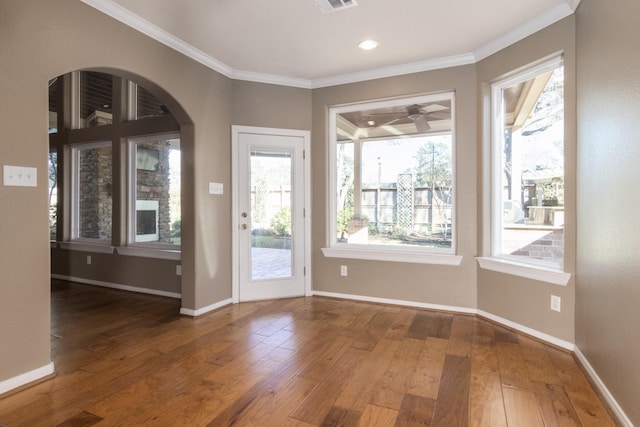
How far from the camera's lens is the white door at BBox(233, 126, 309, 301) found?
3.93 m

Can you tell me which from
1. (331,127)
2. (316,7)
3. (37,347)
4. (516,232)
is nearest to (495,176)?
(516,232)

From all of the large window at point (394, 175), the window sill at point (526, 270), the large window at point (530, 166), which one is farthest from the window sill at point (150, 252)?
the large window at point (530, 166)

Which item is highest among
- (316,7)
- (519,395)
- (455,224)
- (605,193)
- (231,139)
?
(316,7)

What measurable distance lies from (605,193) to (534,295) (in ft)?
3.95

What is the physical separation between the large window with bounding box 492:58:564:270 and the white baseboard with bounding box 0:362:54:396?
3701 millimetres

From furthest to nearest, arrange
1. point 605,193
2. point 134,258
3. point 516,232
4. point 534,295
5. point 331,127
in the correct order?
1. point 134,258
2. point 331,127
3. point 516,232
4. point 534,295
5. point 605,193

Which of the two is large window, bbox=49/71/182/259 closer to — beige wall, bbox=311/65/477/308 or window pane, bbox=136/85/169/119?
window pane, bbox=136/85/169/119

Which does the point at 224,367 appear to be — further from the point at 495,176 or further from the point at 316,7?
the point at 495,176

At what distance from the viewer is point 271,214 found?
4066mm

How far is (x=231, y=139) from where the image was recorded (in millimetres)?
3879

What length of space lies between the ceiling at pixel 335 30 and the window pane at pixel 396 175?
1.74ft

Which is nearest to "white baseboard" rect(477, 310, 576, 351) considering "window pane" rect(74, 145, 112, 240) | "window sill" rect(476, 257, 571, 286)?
"window sill" rect(476, 257, 571, 286)

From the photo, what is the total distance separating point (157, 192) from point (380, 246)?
2.95 meters

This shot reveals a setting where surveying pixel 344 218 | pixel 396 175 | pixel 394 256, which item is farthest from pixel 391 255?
pixel 396 175
